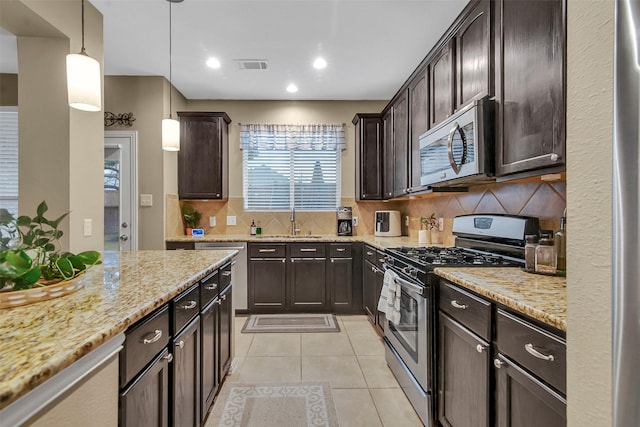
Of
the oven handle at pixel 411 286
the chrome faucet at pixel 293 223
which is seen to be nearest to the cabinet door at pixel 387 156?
the chrome faucet at pixel 293 223

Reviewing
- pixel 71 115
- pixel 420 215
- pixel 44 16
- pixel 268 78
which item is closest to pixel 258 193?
pixel 268 78

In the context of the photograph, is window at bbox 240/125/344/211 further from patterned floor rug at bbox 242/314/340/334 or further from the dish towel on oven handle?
the dish towel on oven handle

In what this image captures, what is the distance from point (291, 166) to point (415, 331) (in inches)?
122

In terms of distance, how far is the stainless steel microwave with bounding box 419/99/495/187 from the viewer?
1781mm

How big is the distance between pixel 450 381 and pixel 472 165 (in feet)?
3.90

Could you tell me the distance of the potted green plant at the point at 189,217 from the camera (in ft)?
13.8

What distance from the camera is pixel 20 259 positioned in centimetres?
101

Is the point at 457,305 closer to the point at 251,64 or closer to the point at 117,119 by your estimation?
the point at 251,64

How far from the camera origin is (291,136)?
443cm

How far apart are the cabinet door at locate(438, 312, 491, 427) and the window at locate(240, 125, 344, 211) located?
119 inches

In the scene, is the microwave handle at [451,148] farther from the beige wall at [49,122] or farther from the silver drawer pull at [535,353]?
the beige wall at [49,122]

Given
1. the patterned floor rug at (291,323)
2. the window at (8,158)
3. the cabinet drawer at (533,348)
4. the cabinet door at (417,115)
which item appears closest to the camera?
the cabinet drawer at (533,348)

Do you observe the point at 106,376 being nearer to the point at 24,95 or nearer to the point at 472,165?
the point at 472,165

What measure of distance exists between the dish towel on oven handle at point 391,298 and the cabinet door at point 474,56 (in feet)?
4.18
